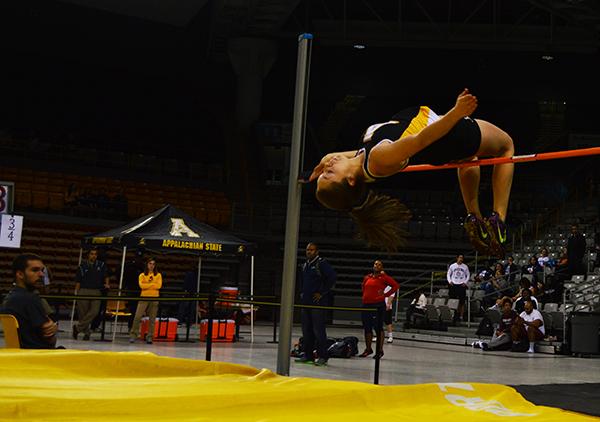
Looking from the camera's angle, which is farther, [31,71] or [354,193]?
[31,71]

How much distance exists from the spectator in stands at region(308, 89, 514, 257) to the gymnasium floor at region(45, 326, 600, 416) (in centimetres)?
309

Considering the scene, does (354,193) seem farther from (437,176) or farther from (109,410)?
(437,176)

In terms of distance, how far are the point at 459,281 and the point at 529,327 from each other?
2.81 m

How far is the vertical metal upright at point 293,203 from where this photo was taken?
19.5ft

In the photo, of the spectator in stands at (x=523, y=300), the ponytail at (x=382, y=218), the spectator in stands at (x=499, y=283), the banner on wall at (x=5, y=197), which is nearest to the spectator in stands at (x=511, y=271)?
the spectator in stands at (x=499, y=283)

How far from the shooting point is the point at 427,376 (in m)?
10.6

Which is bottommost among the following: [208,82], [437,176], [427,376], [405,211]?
[427,376]

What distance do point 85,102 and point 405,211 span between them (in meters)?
23.9

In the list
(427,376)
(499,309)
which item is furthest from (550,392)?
(499,309)

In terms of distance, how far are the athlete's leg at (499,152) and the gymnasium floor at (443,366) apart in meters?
3.07

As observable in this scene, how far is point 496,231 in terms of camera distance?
13.8ft

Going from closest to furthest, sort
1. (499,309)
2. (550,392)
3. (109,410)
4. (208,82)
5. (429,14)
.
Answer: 1. (109,410)
2. (550,392)
3. (499,309)
4. (429,14)
5. (208,82)

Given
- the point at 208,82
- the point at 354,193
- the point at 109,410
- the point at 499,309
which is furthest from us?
the point at 208,82

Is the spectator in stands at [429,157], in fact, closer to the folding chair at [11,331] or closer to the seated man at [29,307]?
the seated man at [29,307]
